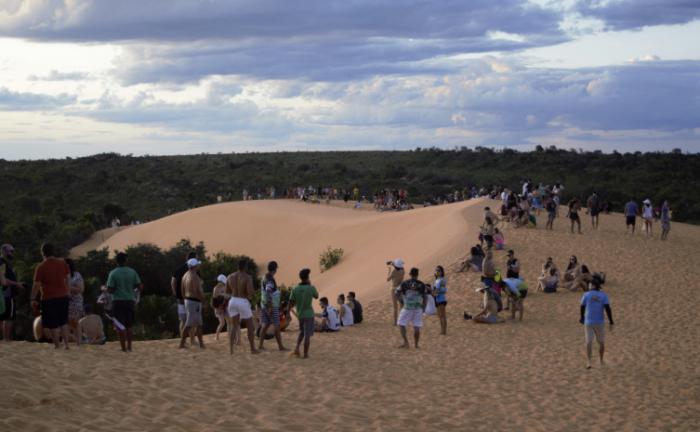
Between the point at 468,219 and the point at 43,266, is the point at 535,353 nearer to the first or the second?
the point at 43,266

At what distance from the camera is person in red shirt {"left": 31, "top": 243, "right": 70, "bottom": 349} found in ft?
38.8

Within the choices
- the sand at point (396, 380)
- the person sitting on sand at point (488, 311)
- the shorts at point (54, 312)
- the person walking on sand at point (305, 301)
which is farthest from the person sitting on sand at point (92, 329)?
the person sitting on sand at point (488, 311)

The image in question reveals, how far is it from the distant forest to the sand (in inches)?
877

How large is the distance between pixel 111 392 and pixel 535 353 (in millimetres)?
9298

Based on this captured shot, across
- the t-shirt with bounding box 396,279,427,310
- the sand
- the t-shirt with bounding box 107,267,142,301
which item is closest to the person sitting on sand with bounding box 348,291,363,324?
the sand

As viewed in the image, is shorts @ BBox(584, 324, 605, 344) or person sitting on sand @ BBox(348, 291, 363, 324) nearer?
shorts @ BBox(584, 324, 605, 344)

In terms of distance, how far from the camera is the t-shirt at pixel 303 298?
45.3 ft

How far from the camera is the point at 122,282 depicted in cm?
1264

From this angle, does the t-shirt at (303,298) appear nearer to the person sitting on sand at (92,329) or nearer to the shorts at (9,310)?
the person sitting on sand at (92,329)

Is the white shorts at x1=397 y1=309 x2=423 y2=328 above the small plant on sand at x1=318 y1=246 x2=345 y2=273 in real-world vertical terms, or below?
below

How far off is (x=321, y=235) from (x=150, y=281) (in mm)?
9146

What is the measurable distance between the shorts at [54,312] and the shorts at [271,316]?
3.57 metres

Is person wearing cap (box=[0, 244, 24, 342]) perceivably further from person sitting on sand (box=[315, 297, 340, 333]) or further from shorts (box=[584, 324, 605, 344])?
shorts (box=[584, 324, 605, 344])

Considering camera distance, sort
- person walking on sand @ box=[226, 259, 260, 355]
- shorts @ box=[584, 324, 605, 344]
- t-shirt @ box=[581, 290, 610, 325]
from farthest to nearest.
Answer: shorts @ box=[584, 324, 605, 344] < t-shirt @ box=[581, 290, 610, 325] < person walking on sand @ box=[226, 259, 260, 355]
